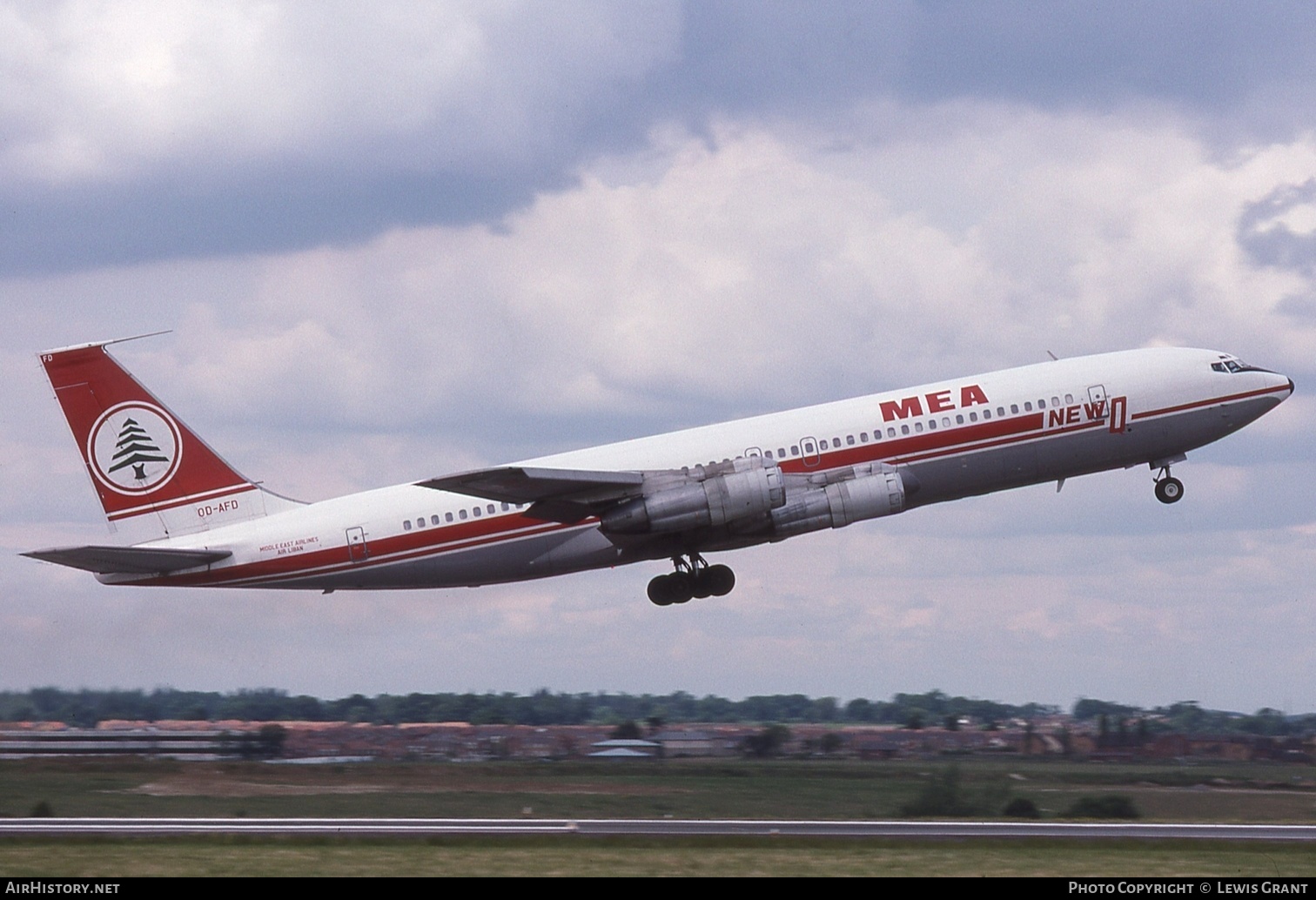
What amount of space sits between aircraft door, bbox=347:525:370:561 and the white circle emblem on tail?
6.82m

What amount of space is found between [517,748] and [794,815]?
11.1 m

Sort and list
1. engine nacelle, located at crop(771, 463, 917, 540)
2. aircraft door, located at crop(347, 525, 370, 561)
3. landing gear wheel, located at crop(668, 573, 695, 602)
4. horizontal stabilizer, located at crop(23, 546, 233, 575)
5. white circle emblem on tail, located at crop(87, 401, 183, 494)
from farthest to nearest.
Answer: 1. white circle emblem on tail, located at crop(87, 401, 183, 494)
2. landing gear wheel, located at crop(668, 573, 695, 602)
3. aircraft door, located at crop(347, 525, 370, 561)
4. horizontal stabilizer, located at crop(23, 546, 233, 575)
5. engine nacelle, located at crop(771, 463, 917, 540)

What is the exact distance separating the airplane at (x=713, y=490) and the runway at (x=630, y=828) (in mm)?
6727

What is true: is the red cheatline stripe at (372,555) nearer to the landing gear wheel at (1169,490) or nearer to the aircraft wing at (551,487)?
the aircraft wing at (551,487)

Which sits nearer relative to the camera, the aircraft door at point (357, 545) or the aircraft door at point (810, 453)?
the aircraft door at point (810, 453)

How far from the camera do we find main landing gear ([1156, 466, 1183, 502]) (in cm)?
4631

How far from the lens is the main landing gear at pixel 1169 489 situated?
46312 millimetres


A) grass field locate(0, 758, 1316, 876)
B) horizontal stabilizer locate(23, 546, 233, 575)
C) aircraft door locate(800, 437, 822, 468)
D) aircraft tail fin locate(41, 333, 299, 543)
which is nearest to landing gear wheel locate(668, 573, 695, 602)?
grass field locate(0, 758, 1316, 876)

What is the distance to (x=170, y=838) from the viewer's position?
3712cm

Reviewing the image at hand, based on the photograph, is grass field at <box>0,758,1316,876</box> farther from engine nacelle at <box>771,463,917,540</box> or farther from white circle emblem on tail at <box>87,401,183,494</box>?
white circle emblem on tail at <box>87,401,183,494</box>

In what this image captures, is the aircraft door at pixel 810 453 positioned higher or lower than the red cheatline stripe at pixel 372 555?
higher

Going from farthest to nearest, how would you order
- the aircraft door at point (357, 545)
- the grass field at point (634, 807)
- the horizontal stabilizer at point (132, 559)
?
the aircraft door at point (357, 545), the horizontal stabilizer at point (132, 559), the grass field at point (634, 807)

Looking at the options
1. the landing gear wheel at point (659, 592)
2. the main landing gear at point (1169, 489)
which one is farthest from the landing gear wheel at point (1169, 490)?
the landing gear wheel at point (659, 592)

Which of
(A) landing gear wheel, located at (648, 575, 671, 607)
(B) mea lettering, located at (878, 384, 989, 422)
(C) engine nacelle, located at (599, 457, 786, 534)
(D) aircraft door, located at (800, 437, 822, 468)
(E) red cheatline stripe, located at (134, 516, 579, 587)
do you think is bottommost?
(A) landing gear wheel, located at (648, 575, 671, 607)
